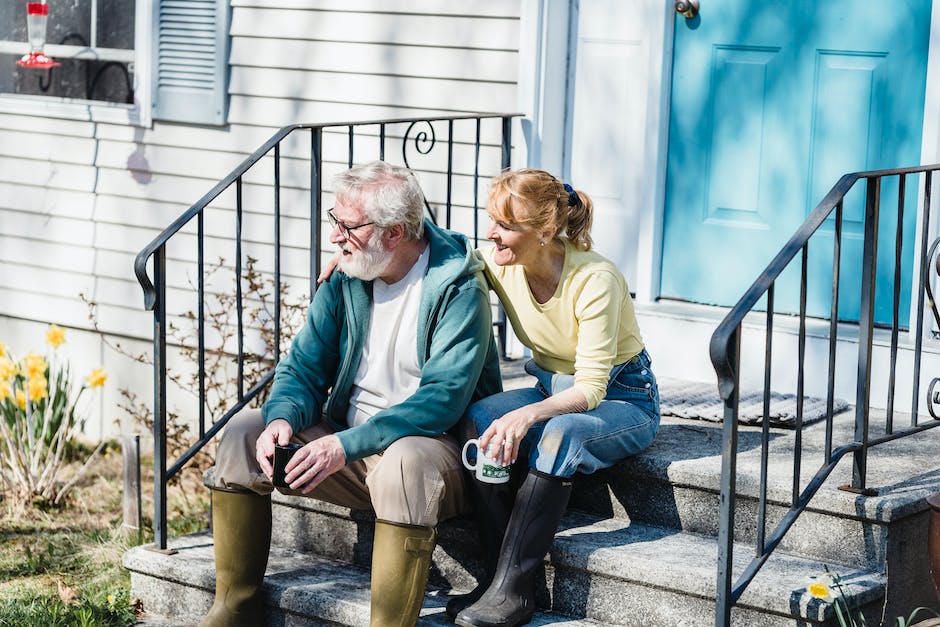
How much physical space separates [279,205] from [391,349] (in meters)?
1.13

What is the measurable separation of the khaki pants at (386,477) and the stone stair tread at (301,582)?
24 cm

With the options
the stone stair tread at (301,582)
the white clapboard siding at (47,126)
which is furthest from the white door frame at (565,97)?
the white clapboard siding at (47,126)

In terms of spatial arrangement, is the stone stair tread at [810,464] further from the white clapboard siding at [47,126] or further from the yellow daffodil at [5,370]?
the white clapboard siding at [47,126]

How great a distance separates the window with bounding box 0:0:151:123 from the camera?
6156mm

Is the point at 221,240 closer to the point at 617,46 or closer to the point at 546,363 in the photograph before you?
the point at 617,46

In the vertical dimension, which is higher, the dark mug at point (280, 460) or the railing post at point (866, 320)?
the railing post at point (866, 320)

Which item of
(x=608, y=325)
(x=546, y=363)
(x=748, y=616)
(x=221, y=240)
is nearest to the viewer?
(x=748, y=616)

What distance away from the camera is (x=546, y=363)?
3662 millimetres

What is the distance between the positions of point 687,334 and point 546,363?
1096 mm

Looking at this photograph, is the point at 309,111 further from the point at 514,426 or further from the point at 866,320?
the point at 866,320

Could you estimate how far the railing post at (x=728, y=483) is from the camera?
291 cm

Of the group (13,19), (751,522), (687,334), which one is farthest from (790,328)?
(13,19)

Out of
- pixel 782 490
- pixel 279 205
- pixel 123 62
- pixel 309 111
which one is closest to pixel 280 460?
pixel 782 490

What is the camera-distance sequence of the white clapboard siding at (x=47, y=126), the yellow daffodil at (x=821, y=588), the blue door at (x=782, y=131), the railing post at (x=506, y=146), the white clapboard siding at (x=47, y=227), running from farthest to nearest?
the white clapboard siding at (x=47, y=227), the white clapboard siding at (x=47, y=126), the railing post at (x=506, y=146), the blue door at (x=782, y=131), the yellow daffodil at (x=821, y=588)
